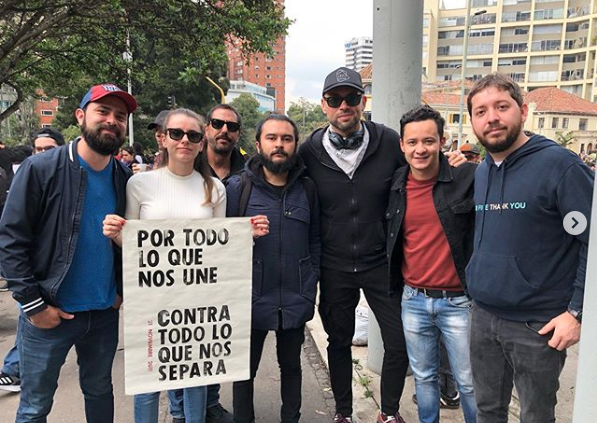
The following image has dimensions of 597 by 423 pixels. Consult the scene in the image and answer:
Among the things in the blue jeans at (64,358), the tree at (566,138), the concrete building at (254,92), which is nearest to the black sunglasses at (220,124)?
the blue jeans at (64,358)

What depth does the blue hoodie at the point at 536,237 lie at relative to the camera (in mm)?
2061

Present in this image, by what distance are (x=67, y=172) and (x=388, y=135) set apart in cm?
209

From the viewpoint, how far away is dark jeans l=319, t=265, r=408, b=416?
311cm

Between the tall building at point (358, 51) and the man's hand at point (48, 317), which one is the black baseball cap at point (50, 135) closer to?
the man's hand at point (48, 317)

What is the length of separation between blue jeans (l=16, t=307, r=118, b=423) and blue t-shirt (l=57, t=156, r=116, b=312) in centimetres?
11

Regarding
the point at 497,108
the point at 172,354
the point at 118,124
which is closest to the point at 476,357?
the point at 497,108

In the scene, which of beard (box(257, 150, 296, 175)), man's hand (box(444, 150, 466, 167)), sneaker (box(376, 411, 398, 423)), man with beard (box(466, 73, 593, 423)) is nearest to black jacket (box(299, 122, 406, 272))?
Result: beard (box(257, 150, 296, 175))

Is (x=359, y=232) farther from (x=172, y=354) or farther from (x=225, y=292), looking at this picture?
(x=172, y=354)

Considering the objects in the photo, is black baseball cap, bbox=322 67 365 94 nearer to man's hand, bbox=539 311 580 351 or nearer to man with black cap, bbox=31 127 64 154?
man's hand, bbox=539 311 580 351

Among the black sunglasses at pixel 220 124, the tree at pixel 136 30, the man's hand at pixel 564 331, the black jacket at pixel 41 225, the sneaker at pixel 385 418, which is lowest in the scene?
the sneaker at pixel 385 418

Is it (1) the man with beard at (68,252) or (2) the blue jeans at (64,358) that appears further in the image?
(2) the blue jeans at (64,358)

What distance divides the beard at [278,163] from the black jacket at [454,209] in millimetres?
702

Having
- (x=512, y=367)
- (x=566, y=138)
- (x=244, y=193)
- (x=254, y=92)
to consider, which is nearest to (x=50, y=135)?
(x=244, y=193)

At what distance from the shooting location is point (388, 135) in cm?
322
